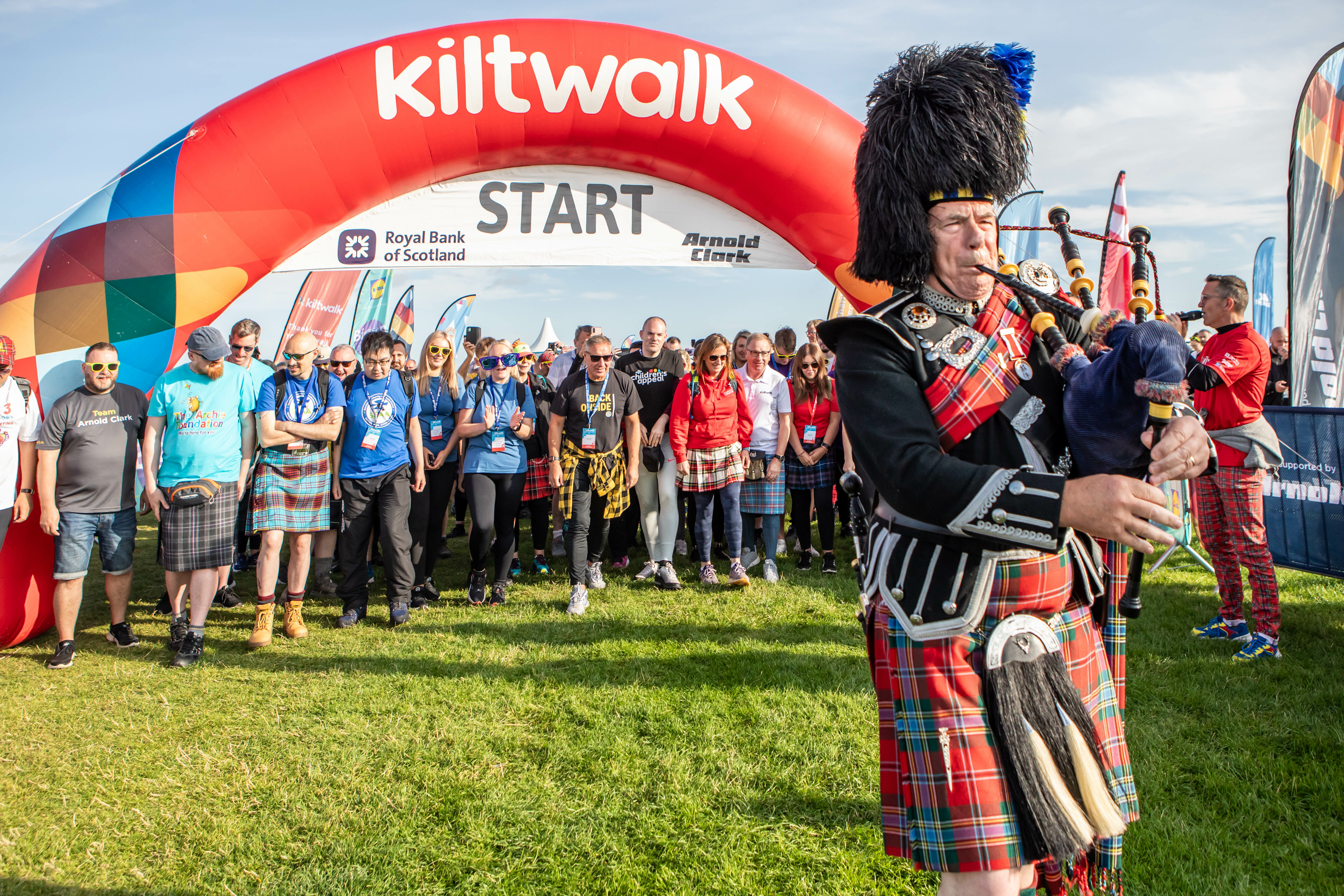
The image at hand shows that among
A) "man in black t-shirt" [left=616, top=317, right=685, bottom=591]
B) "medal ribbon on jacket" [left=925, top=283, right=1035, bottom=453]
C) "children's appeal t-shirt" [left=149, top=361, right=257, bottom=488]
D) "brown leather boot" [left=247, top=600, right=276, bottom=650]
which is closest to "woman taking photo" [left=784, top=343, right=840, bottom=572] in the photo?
"man in black t-shirt" [left=616, top=317, right=685, bottom=591]

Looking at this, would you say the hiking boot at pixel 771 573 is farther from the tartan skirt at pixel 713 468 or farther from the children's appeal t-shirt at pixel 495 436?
the children's appeal t-shirt at pixel 495 436

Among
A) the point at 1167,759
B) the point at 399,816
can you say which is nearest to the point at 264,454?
the point at 399,816

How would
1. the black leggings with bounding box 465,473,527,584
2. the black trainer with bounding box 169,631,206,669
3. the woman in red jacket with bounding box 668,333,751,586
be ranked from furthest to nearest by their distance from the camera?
the woman in red jacket with bounding box 668,333,751,586
the black leggings with bounding box 465,473,527,584
the black trainer with bounding box 169,631,206,669

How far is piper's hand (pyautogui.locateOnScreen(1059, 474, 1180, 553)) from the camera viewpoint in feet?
4.43

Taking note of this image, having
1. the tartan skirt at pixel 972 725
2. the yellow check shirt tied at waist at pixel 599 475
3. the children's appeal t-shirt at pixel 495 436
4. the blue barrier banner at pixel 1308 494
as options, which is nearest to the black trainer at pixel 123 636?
the children's appeal t-shirt at pixel 495 436

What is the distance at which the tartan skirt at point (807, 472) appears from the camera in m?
6.98

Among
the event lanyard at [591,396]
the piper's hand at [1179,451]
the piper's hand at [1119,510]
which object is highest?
the event lanyard at [591,396]

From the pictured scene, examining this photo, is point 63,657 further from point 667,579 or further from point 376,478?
point 667,579

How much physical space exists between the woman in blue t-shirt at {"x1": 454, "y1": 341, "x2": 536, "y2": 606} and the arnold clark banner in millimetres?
972

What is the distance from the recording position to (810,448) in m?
7.00

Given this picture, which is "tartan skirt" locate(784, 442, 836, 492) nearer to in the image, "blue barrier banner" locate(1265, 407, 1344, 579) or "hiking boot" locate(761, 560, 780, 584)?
"hiking boot" locate(761, 560, 780, 584)

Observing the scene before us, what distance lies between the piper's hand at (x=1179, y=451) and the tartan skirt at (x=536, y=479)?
564 centimetres

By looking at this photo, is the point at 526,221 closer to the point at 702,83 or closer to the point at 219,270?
the point at 702,83

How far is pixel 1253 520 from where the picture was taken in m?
4.59
